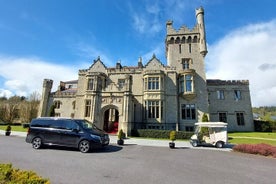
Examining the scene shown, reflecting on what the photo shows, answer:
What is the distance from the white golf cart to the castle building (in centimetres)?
900

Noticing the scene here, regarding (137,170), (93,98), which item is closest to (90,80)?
(93,98)

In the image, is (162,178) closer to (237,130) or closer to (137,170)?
(137,170)

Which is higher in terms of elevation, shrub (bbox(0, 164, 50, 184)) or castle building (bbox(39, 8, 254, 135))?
castle building (bbox(39, 8, 254, 135))

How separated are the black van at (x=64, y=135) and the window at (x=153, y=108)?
14.5 metres

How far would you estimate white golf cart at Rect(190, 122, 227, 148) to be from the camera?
51.3ft

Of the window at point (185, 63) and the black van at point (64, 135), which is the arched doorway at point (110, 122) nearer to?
the black van at point (64, 135)

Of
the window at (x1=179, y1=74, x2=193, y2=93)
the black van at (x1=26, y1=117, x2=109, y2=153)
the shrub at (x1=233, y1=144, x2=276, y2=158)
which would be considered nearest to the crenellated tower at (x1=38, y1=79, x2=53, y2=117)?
the black van at (x1=26, y1=117, x2=109, y2=153)

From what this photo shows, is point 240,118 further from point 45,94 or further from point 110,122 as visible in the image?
point 45,94

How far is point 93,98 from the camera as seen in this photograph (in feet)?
80.3

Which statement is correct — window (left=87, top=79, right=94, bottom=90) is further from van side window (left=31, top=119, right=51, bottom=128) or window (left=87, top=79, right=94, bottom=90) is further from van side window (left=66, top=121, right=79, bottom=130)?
van side window (left=66, top=121, right=79, bottom=130)

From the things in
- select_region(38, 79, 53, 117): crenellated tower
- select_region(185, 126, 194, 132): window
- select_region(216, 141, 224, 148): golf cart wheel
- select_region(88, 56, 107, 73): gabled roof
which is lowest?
select_region(216, 141, 224, 148): golf cart wheel

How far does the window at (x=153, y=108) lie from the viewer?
25.8 meters

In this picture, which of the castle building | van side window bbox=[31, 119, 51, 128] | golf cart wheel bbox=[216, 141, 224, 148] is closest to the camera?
van side window bbox=[31, 119, 51, 128]

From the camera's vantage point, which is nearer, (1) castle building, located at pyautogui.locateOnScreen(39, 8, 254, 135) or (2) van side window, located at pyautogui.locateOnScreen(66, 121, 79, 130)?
(2) van side window, located at pyautogui.locateOnScreen(66, 121, 79, 130)
